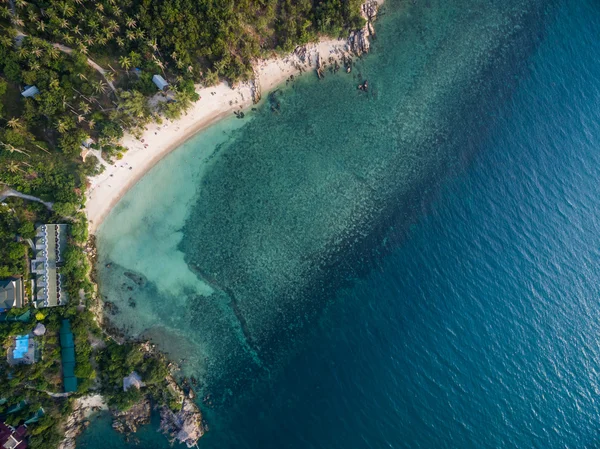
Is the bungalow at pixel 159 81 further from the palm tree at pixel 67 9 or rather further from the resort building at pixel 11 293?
the resort building at pixel 11 293

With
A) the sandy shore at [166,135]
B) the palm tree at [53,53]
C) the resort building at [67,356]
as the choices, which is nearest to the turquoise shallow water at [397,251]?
the sandy shore at [166,135]

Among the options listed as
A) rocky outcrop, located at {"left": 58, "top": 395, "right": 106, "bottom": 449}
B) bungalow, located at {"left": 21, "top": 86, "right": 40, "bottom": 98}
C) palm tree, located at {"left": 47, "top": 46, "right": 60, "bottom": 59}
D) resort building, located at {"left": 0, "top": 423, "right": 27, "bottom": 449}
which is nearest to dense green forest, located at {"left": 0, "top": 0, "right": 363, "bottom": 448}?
palm tree, located at {"left": 47, "top": 46, "right": 60, "bottom": 59}

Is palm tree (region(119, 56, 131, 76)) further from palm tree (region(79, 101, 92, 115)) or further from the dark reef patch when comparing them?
the dark reef patch

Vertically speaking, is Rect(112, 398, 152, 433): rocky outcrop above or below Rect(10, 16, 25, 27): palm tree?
below

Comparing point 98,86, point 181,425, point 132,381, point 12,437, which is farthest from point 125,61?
point 12,437

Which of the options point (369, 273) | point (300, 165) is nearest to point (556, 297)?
point (369, 273)

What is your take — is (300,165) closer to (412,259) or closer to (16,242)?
(412,259)

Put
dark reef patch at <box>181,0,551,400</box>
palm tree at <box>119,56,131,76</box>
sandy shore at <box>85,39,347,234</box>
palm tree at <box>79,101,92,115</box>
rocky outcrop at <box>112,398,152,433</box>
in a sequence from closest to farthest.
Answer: palm tree at <box>119,56,131,76</box>
palm tree at <box>79,101,92,115</box>
rocky outcrop at <box>112,398,152,433</box>
sandy shore at <box>85,39,347,234</box>
dark reef patch at <box>181,0,551,400</box>
